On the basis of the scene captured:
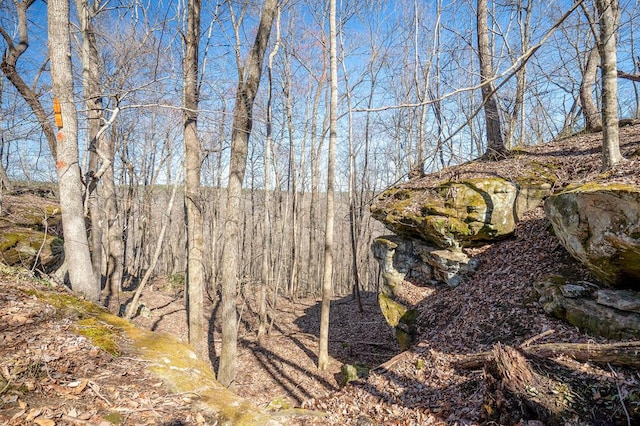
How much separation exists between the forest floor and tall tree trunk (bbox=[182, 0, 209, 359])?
2150 mm

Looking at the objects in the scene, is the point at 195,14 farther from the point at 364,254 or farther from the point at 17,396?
the point at 364,254


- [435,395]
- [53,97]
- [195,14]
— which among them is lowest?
[435,395]

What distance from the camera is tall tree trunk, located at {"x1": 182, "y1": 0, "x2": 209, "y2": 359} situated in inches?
257

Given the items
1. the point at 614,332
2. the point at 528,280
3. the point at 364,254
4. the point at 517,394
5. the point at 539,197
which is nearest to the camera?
the point at 517,394

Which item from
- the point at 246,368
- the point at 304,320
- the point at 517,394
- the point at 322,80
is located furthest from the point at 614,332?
the point at 322,80

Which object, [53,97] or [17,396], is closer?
[17,396]

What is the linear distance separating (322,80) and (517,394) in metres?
13.9

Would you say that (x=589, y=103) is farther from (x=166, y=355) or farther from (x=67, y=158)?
(x=67, y=158)

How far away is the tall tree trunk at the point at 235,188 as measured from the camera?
618 centimetres

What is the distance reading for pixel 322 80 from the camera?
14.5 m

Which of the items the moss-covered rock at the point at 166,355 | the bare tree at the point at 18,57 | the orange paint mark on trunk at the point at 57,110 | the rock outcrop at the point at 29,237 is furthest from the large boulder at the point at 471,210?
the bare tree at the point at 18,57

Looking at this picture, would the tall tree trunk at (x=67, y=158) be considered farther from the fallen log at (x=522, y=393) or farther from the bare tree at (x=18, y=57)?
the fallen log at (x=522, y=393)

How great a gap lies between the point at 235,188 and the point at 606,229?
6074 millimetres

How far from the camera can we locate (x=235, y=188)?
20.7 ft
